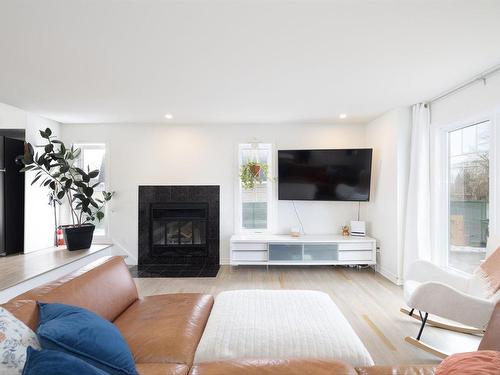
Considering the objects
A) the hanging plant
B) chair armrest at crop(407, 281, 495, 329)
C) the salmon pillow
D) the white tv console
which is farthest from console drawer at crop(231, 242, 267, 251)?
the salmon pillow

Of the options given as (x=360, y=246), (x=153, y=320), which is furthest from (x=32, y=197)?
(x=360, y=246)

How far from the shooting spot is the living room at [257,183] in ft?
5.29

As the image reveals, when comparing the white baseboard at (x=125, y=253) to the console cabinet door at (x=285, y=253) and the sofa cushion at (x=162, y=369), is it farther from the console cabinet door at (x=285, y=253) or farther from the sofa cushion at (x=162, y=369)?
the sofa cushion at (x=162, y=369)

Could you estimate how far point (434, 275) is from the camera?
2598mm

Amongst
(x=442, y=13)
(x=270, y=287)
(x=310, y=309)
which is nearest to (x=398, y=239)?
(x=270, y=287)

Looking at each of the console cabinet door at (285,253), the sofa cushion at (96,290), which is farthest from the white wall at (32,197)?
the console cabinet door at (285,253)

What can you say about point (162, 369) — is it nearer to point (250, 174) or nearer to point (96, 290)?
point (96, 290)

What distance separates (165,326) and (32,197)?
12.2ft

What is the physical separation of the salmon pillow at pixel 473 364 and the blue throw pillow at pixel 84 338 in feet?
4.20

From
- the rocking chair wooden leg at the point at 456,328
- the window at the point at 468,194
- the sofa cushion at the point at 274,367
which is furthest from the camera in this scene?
the window at the point at 468,194

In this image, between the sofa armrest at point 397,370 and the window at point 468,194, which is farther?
the window at point 468,194

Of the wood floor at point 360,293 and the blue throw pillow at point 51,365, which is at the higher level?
the blue throw pillow at point 51,365

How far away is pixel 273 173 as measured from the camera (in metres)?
4.71

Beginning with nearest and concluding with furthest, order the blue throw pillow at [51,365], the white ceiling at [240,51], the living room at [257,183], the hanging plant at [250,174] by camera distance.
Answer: the blue throw pillow at [51,365] < the living room at [257,183] < the white ceiling at [240,51] < the hanging plant at [250,174]
